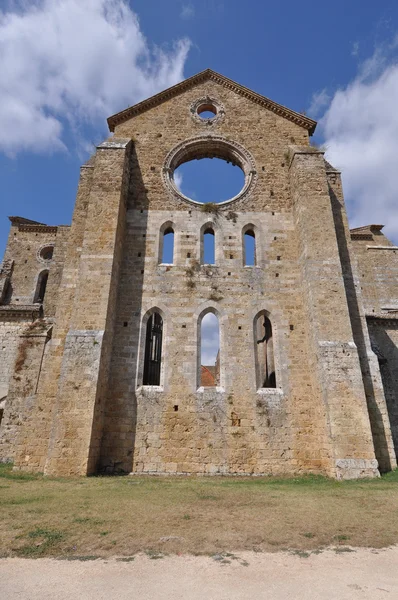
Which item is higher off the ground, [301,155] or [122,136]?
[122,136]

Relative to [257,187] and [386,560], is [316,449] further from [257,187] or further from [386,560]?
[257,187]

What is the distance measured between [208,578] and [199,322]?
8262 millimetres

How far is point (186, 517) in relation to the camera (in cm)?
499

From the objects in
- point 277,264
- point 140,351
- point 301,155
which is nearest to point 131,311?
point 140,351

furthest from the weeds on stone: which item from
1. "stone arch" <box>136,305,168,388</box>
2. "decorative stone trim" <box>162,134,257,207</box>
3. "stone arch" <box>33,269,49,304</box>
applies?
"stone arch" <box>33,269,49,304</box>

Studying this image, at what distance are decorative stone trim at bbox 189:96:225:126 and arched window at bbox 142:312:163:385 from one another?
7685 millimetres

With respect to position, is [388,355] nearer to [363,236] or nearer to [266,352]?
[266,352]

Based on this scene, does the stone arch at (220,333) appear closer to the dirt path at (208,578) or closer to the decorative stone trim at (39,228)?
the dirt path at (208,578)

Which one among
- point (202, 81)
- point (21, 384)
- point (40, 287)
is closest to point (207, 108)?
point (202, 81)

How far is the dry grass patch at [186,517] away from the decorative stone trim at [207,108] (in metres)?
12.4

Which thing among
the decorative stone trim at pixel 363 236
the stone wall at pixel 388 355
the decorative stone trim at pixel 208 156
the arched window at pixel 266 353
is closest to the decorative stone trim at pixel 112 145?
the decorative stone trim at pixel 208 156

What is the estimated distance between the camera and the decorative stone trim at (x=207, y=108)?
14102 mm

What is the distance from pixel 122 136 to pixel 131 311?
6.90 m

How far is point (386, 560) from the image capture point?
361cm
